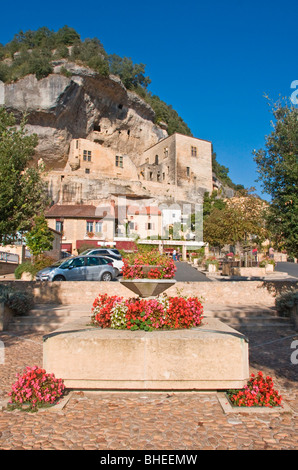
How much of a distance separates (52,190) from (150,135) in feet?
99.0

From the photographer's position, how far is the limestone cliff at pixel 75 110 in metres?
48.2

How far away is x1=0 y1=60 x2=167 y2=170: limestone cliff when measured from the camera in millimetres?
48250

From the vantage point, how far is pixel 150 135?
70312 millimetres

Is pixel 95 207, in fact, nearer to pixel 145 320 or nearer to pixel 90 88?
pixel 90 88

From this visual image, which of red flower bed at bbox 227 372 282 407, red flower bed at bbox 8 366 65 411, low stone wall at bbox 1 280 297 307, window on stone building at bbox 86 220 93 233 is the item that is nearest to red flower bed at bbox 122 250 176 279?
red flower bed at bbox 8 366 65 411

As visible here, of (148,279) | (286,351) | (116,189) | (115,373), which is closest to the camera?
(115,373)

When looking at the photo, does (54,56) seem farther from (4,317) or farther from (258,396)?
(258,396)

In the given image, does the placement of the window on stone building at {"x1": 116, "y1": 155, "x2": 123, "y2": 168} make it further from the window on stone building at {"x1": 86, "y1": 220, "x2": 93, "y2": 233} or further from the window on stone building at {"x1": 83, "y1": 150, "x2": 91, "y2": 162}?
the window on stone building at {"x1": 86, "y1": 220, "x2": 93, "y2": 233}

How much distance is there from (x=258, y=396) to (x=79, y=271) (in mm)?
13572

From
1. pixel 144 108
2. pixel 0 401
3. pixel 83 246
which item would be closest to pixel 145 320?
pixel 0 401

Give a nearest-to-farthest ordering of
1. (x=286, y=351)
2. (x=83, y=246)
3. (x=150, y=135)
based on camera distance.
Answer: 1. (x=286, y=351)
2. (x=83, y=246)
3. (x=150, y=135)

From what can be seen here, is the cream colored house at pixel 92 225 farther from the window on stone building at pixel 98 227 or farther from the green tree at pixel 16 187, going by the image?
the green tree at pixel 16 187

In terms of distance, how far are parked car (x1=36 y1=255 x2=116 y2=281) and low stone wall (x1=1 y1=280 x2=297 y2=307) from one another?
464 cm

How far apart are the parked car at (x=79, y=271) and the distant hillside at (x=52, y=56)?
4130 centimetres
